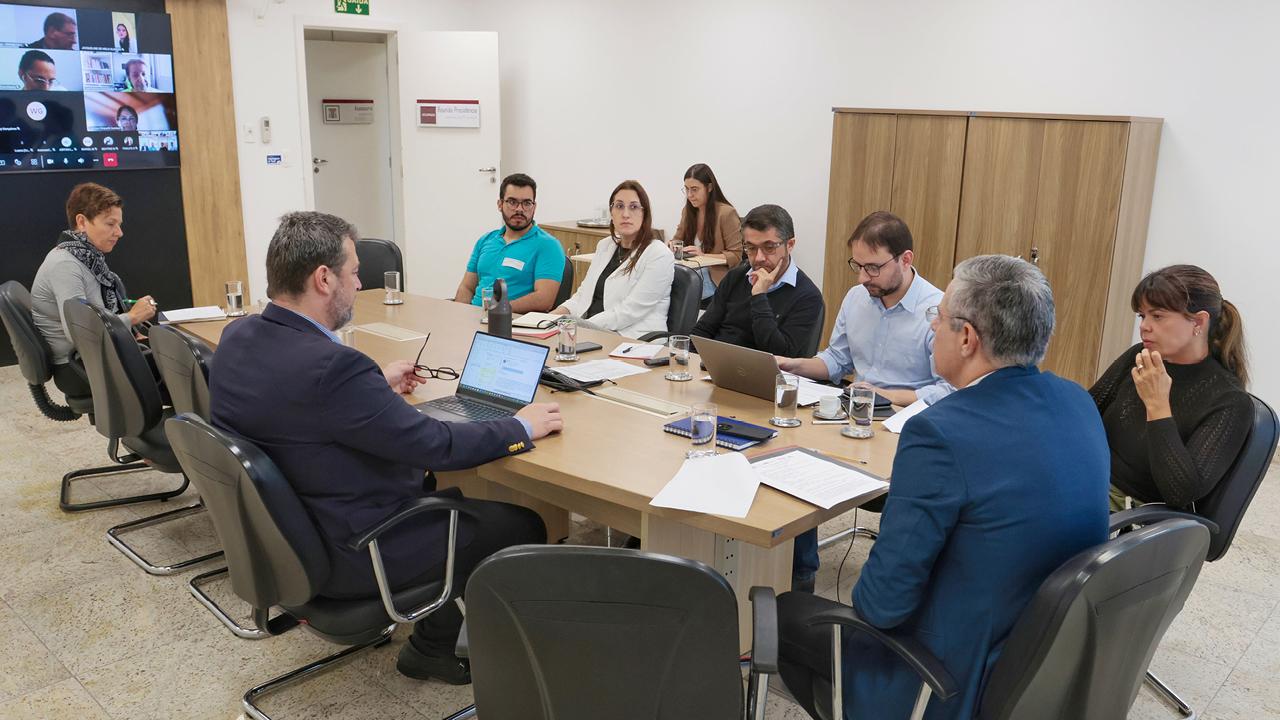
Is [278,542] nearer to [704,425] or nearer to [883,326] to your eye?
[704,425]

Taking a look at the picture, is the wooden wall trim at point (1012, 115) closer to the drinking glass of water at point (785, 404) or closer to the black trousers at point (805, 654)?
the drinking glass of water at point (785, 404)

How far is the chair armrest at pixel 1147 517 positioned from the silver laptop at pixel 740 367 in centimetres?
99

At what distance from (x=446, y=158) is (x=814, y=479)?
6.59 meters

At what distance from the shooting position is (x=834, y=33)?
246 inches

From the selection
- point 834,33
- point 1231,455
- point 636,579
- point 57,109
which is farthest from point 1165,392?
point 57,109

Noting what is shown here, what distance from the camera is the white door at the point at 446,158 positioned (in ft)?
26.2

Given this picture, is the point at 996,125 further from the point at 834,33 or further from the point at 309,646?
the point at 309,646

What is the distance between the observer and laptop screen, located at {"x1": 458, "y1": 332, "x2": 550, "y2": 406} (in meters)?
2.86

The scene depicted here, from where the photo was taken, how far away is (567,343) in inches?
135

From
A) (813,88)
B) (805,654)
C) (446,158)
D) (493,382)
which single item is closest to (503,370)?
(493,382)

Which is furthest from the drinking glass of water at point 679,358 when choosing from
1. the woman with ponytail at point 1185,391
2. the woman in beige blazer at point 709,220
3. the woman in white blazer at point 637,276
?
the woman in beige blazer at point 709,220

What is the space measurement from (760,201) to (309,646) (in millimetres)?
4820

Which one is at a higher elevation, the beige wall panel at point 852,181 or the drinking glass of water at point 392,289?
the beige wall panel at point 852,181

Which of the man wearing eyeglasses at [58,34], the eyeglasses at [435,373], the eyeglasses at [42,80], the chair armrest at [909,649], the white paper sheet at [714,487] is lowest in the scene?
the chair armrest at [909,649]
